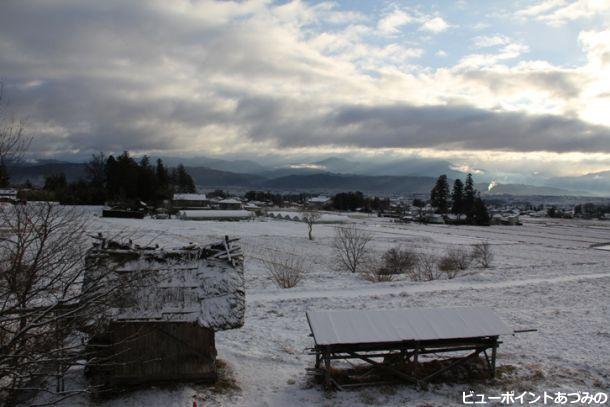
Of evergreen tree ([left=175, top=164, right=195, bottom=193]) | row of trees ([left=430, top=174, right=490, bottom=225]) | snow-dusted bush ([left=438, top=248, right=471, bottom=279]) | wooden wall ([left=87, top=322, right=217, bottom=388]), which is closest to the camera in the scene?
Result: wooden wall ([left=87, top=322, right=217, bottom=388])

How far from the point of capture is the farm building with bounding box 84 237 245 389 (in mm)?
11094

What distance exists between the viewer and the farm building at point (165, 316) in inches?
437

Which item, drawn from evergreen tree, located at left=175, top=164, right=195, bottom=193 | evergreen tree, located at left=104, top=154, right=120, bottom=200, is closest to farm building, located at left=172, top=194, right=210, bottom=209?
evergreen tree, located at left=104, top=154, right=120, bottom=200

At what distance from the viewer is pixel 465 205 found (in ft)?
388

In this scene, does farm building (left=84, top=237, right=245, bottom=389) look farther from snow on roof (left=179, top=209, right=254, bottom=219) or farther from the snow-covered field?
snow on roof (left=179, top=209, right=254, bottom=219)

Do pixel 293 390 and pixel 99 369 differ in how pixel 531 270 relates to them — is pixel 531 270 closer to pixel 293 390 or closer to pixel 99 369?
pixel 293 390

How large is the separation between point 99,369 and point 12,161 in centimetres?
566

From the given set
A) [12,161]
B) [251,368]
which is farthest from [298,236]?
[12,161]

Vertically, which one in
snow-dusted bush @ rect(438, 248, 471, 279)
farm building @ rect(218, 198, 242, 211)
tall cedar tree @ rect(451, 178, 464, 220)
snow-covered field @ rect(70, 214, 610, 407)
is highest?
tall cedar tree @ rect(451, 178, 464, 220)

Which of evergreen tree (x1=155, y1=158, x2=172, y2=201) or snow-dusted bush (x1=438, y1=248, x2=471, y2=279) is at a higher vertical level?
evergreen tree (x1=155, y1=158, x2=172, y2=201)

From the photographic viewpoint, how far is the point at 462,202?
119875 mm

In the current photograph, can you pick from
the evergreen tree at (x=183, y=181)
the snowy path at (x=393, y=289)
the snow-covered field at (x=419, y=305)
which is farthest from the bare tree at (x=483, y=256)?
the evergreen tree at (x=183, y=181)

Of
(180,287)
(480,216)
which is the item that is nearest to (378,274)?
(180,287)

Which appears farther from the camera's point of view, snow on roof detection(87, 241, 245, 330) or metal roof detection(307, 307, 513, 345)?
metal roof detection(307, 307, 513, 345)
